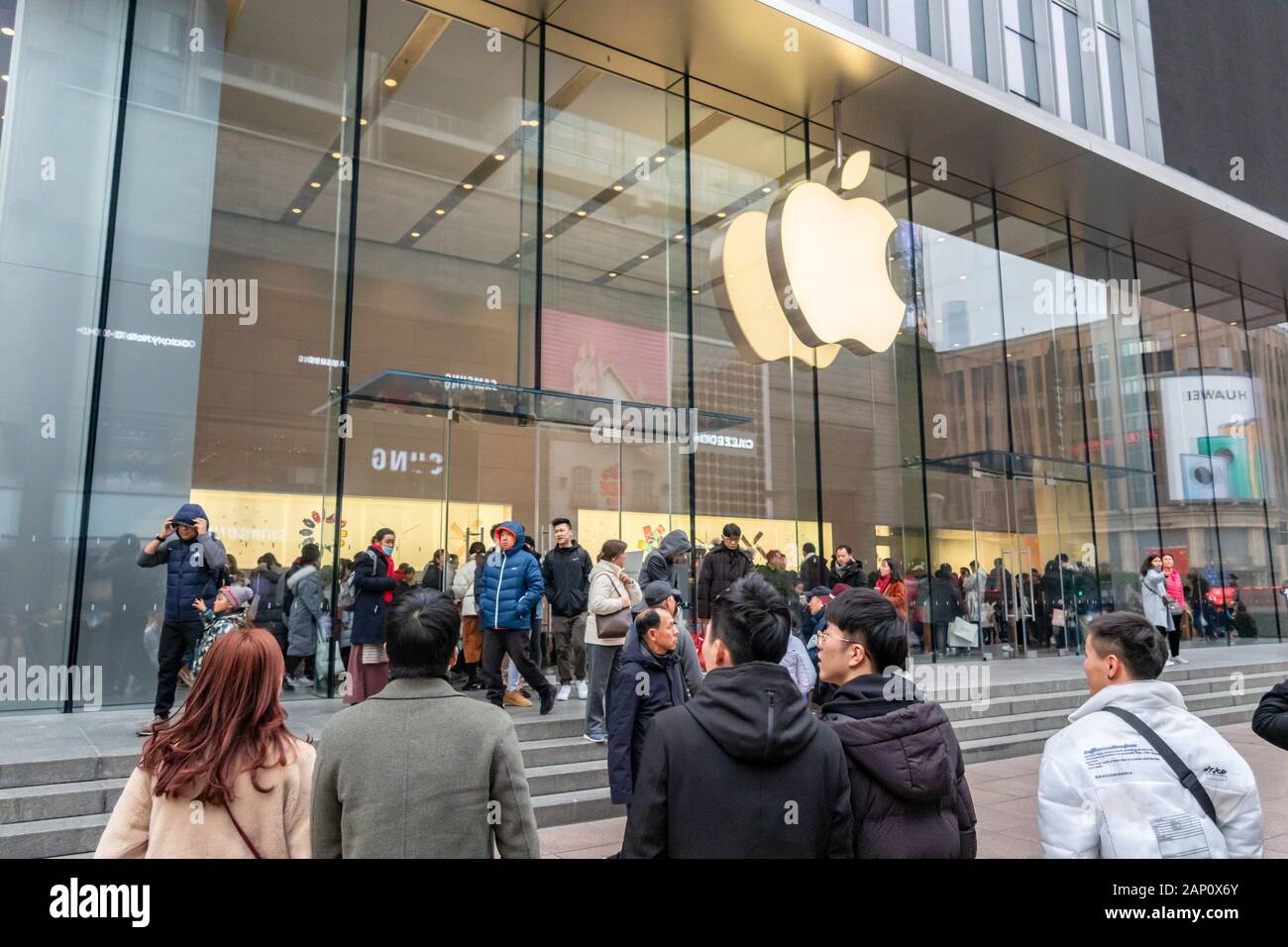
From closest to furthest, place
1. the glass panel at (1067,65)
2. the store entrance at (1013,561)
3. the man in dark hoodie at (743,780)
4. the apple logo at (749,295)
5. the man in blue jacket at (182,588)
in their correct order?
1. the man in dark hoodie at (743,780)
2. the man in blue jacket at (182,588)
3. the apple logo at (749,295)
4. the store entrance at (1013,561)
5. the glass panel at (1067,65)

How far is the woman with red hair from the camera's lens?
218cm

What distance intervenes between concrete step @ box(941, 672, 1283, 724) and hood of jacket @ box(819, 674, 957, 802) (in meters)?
6.78

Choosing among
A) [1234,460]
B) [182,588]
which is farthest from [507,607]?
[1234,460]

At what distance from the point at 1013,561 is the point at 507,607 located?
11533 millimetres

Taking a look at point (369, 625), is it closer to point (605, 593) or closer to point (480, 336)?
point (605, 593)

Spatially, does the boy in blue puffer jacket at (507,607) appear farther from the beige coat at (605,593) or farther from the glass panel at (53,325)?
the glass panel at (53,325)

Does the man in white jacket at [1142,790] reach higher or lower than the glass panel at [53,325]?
lower

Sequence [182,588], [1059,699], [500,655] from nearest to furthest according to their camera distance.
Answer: [182,588] → [500,655] → [1059,699]

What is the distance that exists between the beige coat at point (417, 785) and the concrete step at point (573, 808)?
3988 millimetres

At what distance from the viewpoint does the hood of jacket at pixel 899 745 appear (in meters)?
2.29

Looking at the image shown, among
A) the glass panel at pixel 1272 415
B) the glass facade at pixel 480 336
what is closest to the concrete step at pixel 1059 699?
the glass facade at pixel 480 336

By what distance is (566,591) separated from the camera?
861 cm
